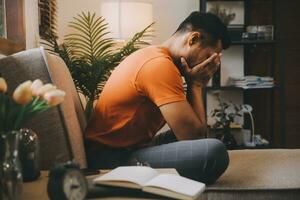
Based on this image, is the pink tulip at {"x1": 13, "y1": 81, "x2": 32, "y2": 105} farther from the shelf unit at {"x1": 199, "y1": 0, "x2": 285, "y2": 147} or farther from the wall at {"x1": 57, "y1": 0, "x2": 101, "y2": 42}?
the wall at {"x1": 57, "y1": 0, "x2": 101, "y2": 42}

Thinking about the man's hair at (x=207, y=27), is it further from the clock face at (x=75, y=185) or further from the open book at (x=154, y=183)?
the clock face at (x=75, y=185)

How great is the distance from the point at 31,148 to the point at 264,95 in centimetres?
279

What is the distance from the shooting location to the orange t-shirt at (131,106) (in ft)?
5.17

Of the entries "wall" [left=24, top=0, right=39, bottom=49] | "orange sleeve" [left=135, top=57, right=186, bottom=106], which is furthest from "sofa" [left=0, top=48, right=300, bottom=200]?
"wall" [left=24, top=0, right=39, bottom=49]

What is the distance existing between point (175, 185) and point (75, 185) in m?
0.23

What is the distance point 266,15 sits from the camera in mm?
3574

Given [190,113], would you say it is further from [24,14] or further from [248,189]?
[24,14]

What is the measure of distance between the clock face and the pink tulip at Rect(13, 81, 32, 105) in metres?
0.19

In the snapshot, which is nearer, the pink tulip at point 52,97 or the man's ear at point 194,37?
the pink tulip at point 52,97

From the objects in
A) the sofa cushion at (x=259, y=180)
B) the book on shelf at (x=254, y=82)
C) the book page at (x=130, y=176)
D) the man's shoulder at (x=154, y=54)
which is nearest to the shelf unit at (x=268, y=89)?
the book on shelf at (x=254, y=82)

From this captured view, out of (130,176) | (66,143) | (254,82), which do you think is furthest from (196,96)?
(254,82)

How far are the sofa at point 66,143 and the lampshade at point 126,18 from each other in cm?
128

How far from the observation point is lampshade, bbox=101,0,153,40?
2.87 m

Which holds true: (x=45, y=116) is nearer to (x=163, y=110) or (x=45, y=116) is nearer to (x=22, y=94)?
(x=163, y=110)
